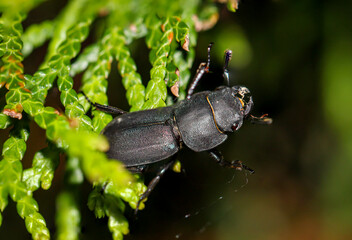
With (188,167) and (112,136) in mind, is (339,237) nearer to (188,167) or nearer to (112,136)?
(188,167)

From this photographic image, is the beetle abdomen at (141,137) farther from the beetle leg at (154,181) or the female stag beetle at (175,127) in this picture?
the beetle leg at (154,181)

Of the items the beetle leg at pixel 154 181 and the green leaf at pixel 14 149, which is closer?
the green leaf at pixel 14 149

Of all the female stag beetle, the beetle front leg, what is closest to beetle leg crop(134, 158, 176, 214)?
the female stag beetle

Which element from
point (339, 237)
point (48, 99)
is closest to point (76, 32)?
point (48, 99)

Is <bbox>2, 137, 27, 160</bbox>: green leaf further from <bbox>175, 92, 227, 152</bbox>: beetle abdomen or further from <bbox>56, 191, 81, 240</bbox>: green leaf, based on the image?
<bbox>175, 92, 227, 152</bbox>: beetle abdomen

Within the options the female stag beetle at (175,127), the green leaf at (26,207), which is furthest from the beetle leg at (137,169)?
the green leaf at (26,207)

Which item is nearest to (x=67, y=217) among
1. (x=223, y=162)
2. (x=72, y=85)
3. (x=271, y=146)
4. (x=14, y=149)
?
(x=14, y=149)

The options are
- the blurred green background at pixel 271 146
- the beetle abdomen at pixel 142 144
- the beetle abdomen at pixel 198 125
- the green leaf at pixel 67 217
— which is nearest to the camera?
the green leaf at pixel 67 217
